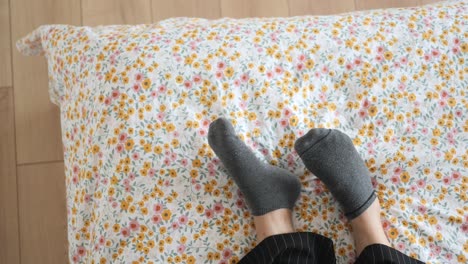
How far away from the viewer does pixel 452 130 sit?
82 cm

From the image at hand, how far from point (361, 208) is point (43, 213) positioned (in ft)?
2.68

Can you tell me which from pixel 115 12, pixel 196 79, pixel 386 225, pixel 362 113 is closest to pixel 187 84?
pixel 196 79

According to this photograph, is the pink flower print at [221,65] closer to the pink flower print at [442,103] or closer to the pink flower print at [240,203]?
the pink flower print at [240,203]

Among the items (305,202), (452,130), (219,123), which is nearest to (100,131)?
(219,123)

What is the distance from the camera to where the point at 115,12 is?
123 centimetres

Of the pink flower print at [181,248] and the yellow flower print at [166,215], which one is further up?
the yellow flower print at [166,215]

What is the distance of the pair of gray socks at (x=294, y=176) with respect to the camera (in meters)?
0.77

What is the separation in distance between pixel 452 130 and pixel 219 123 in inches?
17.6

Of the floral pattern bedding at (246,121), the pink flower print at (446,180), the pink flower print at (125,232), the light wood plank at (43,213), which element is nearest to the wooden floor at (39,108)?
the light wood plank at (43,213)

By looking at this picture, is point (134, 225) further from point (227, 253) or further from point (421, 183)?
point (421, 183)

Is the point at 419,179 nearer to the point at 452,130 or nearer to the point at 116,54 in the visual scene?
the point at 452,130

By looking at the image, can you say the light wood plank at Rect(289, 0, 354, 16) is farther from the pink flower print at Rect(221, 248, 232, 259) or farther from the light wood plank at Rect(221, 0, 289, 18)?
the pink flower print at Rect(221, 248, 232, 259)

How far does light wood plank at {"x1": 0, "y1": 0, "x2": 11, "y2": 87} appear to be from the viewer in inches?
46.9

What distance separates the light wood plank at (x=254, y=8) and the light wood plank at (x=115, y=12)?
0.75 feet
